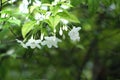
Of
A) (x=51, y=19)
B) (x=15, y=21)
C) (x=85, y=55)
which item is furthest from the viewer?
(x=85, y=55)

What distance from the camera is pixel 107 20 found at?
362cm

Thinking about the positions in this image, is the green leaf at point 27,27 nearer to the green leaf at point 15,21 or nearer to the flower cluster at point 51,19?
the flower cluster at point 51,19

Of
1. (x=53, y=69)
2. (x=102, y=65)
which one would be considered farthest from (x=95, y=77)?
(x=53, y=69)

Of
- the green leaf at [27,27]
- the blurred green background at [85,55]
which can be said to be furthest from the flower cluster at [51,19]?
the blurred green background at [85,55]

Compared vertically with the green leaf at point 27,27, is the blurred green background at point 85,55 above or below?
below

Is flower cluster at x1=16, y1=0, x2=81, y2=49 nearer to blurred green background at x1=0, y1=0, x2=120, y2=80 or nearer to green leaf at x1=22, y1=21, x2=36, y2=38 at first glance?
green leaf at x1=22, y1=21, x2=36, y2=38

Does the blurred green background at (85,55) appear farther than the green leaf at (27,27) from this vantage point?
Yes

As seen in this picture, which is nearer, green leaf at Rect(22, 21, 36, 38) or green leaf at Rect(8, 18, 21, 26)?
green leaf at Rect(22, 21, 36, 38)

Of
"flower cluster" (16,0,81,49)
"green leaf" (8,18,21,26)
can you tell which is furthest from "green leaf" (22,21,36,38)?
"green leaf" (8,18,21,26)

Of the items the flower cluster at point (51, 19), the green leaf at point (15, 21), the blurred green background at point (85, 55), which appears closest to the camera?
the flower cluster at point (51, 19)

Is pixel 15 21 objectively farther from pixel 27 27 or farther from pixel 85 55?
pixel 85 55

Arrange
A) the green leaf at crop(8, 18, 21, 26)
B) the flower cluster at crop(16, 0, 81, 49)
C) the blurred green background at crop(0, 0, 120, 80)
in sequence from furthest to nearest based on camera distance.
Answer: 1. the blurred green background at crop(0, 0, 120, 80)
2. the green leaf at crop(8, 18, 21, 26)
3. the flower cluster at crop(16, 0, 81, 49)

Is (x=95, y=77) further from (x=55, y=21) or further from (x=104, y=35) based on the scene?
(x=55, y=21)

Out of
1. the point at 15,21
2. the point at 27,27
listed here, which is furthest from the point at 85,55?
the point at 27,27
